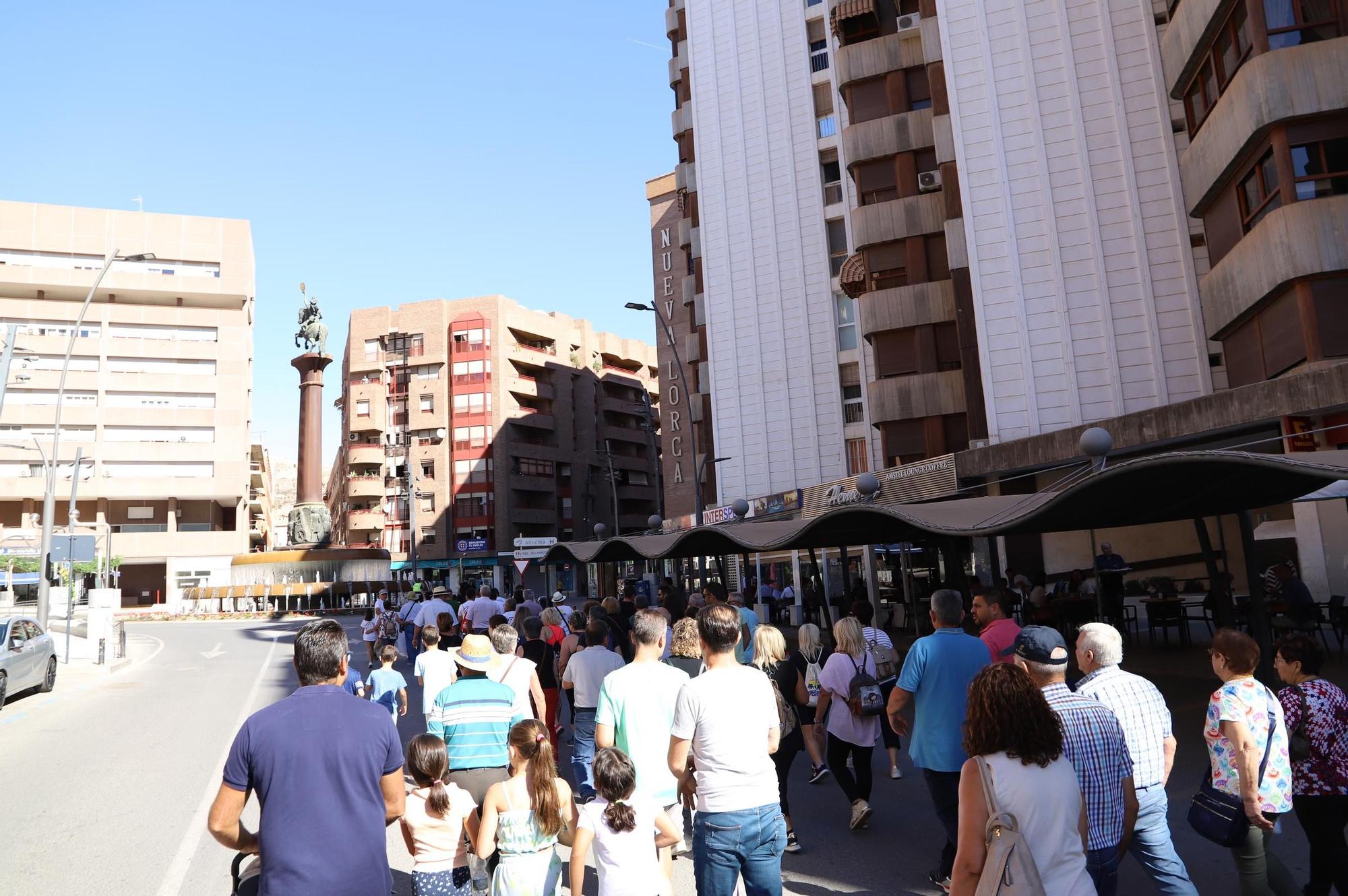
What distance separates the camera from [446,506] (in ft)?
257

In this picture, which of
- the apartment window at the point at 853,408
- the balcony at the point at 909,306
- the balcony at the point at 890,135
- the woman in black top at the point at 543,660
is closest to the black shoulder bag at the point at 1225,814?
the woman in black top at the point at 543,660

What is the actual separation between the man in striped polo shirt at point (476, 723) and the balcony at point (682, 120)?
43157mm

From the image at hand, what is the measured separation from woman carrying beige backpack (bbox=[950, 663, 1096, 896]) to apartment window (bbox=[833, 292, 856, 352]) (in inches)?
1412

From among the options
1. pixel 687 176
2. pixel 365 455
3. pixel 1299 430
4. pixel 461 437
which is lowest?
pixel 1299 430

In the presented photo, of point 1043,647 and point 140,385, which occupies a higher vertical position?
point 140,385

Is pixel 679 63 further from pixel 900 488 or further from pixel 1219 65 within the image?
pixel 1219 65

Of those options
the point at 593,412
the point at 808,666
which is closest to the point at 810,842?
the point at 808,666

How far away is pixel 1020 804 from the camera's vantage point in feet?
11.0

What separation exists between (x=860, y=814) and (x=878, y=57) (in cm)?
3048

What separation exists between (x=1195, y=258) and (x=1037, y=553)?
882 cm

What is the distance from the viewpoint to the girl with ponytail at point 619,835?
4270 millimetres

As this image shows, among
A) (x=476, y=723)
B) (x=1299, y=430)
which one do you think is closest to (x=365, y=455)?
(x=1299, y=430)

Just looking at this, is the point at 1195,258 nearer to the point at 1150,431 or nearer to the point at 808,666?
the point at 1150,431

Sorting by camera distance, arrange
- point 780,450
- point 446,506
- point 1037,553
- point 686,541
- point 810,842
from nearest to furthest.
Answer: point 810,842, point 686,541, point 1037,553, point 780,450, point 446,506
